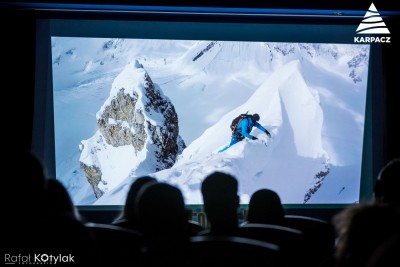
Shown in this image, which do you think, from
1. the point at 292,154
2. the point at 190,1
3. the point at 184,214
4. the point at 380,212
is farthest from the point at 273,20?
the point at 380,212

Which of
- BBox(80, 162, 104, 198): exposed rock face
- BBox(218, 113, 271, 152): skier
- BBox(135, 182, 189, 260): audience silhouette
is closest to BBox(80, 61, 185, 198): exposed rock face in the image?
BBox(80, 162, 104, 198): exposed rock face

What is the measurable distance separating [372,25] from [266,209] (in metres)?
3.63

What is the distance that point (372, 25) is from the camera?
690 cm

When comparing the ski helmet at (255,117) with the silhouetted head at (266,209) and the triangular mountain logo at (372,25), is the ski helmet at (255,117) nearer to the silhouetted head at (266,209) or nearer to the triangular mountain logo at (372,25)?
the triangular mountain logo at (372,25)

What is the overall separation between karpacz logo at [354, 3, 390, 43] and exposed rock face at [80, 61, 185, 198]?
7.15ft

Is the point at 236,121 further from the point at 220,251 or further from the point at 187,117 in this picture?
the point at 220,251

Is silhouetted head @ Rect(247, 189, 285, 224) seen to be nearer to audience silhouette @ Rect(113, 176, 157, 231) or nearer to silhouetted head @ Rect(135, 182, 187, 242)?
audience silhouette @ Rect(113, 176, 157, 231)

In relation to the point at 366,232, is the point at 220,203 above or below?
above

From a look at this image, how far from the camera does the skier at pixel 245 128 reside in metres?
6.84

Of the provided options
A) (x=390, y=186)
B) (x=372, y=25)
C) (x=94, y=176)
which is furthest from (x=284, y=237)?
(x=372, y=25)

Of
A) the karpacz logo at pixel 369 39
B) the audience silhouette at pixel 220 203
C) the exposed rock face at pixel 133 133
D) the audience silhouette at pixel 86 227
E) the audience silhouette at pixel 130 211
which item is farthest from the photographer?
the karpacz logo at pixel 369 39

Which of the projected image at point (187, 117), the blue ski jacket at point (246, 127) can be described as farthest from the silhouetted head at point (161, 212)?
the blue ski jacket at point (246, 127)

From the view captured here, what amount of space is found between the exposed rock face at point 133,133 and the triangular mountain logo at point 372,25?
2208mm

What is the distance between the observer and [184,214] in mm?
2625
